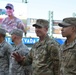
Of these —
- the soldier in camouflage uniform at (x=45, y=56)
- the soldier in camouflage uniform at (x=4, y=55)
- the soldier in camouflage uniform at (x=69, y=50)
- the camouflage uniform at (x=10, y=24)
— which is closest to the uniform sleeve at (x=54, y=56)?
the soldier in camouflage uniform at (x=45, y=56)

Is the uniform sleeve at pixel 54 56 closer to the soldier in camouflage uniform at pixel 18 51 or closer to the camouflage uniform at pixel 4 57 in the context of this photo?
the soldier in camouflage uniform at pixel 18 51

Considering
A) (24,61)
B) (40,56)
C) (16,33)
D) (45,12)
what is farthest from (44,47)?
(45,12)

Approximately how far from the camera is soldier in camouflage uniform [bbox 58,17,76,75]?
2748mm

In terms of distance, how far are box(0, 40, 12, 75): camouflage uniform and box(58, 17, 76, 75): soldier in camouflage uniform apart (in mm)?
1393

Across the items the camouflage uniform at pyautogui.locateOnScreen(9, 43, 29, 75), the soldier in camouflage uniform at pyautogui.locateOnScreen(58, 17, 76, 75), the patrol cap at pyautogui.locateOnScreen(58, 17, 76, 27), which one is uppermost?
the patrol cap at pyautogui.locateOnScreen(58, 17, 76, 27)

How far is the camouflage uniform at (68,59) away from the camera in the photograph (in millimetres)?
2740

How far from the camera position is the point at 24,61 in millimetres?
3502

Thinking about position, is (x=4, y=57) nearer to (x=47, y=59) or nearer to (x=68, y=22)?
(x=47, y=59)

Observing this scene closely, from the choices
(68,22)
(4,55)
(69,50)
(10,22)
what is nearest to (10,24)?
(10,22)

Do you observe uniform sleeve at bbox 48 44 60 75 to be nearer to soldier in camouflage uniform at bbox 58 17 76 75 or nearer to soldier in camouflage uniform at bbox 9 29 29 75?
soldier in camouflage uniform at bbox 58 17 76 75

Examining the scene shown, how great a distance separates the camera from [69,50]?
278 cm

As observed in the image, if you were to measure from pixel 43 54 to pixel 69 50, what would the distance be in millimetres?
472

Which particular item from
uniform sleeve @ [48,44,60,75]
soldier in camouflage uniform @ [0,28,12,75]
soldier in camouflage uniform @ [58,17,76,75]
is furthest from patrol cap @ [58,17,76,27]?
soldier in camouflage uniform @ [0,28,12,75]

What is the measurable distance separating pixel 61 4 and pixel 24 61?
5.33 m
